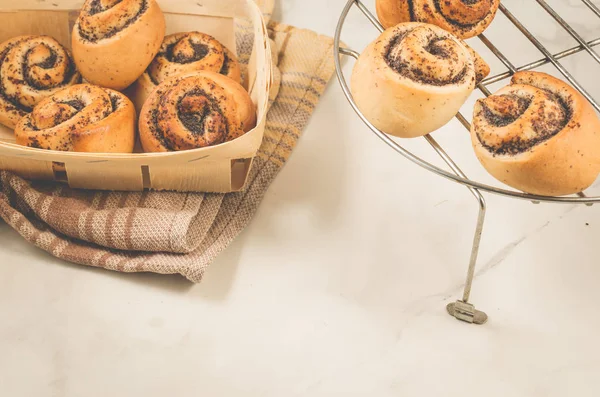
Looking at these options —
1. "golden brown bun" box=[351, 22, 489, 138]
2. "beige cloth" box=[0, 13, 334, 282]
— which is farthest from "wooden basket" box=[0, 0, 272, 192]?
"golden brown bun" box=[351, 22, 489, 138]

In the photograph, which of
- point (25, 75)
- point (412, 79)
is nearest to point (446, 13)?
point (412, 79)

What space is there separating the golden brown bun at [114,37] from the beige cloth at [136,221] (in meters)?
0.19

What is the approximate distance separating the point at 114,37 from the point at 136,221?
0.28 meters

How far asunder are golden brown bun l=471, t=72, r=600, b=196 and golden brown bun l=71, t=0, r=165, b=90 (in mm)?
515

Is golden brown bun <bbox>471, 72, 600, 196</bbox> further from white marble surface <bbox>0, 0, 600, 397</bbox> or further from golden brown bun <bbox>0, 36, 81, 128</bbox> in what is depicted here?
golden brown bun <bbox>0, 36, 81, 128</bbox>

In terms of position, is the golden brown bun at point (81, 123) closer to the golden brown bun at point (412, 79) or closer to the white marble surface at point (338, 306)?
the white marble surface at point (338, 306)

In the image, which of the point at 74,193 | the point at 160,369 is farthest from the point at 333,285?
the point at 74,193

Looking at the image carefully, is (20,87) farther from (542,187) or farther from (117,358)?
(542,187)

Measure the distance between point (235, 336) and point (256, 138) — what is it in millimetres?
260

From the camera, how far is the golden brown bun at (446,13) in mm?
921

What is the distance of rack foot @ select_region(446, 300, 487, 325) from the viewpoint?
36.3 inches

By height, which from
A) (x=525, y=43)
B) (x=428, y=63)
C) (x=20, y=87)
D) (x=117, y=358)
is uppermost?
(x=428, y=63)

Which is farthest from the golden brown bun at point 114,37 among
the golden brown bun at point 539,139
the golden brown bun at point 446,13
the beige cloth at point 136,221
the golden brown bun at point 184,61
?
the golden brown bun at point 539,139

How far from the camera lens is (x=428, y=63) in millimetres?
816
